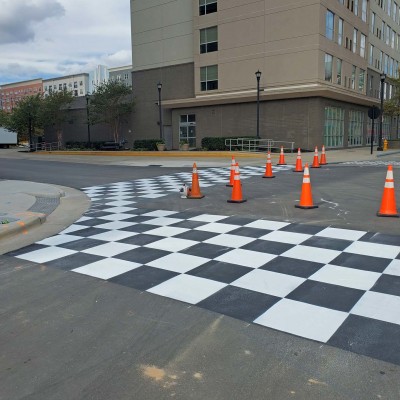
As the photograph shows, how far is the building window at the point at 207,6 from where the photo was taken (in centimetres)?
3409

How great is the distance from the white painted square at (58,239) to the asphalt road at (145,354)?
1.58 m

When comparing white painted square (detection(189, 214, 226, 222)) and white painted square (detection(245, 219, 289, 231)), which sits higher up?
white painted square (detection(189, 214, 226, 222))

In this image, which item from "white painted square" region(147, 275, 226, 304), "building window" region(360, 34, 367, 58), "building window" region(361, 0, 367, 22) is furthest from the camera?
"building window" region(360, 34, 367, 58)

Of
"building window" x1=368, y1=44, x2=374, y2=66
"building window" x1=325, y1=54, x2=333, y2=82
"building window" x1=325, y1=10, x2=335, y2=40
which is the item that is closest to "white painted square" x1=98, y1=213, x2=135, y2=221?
"building window" x1=325, y1=54, x2=333, y2=82

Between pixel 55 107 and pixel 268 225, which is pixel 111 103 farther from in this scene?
pixel 268 225

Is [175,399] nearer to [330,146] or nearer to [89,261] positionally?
[89,261]

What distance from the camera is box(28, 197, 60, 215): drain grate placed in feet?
28.5

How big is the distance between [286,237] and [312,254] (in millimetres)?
931

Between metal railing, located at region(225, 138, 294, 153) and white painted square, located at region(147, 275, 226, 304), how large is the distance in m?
25.0

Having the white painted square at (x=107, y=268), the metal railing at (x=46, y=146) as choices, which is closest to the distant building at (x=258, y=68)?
the metal railing at (x=46, y=146)

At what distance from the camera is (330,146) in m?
33.3

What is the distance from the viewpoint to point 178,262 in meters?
5.13

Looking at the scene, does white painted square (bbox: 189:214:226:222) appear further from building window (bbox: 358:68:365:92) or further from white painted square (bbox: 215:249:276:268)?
building window (bbox: 358:68:365:92)

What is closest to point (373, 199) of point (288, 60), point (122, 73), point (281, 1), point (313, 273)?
point (313, 273)
